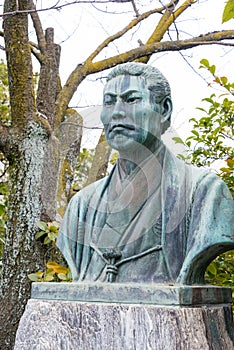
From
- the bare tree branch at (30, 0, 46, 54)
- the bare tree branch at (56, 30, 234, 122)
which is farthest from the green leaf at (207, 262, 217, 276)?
the bare tree branch at (30, 0, 46, 54)

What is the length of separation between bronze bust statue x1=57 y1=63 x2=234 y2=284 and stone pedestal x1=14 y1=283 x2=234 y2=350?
0.44 ft

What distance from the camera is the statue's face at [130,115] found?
1.96 m

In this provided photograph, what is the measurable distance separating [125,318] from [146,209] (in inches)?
18.9

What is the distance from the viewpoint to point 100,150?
4.08 metres

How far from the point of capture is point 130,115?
6.44 feet

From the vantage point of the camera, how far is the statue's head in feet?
6.45

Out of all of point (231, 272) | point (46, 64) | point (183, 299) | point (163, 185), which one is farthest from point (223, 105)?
point (46, 64)

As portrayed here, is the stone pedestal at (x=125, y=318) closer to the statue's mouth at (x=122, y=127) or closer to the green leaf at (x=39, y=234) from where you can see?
the statue's mouth at (x=122, y=127)

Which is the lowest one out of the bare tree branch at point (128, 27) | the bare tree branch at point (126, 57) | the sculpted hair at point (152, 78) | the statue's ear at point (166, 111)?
the statue's ear at point (166, 111)

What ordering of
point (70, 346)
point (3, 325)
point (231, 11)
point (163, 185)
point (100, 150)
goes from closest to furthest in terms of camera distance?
1. point (231, 11)
2. point (70, 346)
3. point (163, 185)
4. point (3, 325)
5. point (100, 150)

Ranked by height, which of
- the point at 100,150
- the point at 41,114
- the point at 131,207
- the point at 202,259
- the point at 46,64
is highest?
the point at 46,64

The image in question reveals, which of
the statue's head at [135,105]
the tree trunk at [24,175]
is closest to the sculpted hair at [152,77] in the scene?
the statue's head at [135,105]

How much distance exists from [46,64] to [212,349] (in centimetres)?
355

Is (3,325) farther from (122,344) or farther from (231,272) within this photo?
(122,344)
